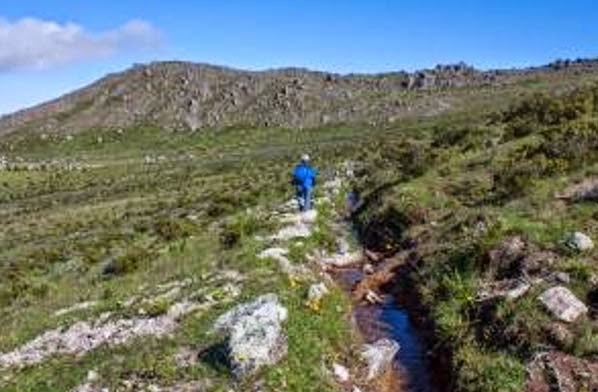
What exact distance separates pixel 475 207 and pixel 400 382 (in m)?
14.1

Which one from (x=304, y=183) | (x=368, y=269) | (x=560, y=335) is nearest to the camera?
(x=560, y=335)

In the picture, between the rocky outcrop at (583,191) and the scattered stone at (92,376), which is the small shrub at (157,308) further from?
the rocky outcrop at (583,191)

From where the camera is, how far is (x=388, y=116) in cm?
15900

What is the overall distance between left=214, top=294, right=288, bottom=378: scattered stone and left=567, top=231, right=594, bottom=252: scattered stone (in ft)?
27.4

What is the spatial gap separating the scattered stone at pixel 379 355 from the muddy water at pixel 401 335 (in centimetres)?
26

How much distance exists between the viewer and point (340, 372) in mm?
22641

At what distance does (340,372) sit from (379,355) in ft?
4.96

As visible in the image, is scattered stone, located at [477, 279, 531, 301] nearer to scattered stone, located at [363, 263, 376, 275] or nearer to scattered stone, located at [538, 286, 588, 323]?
scattered stone, located at [538, 286, 588, 323]

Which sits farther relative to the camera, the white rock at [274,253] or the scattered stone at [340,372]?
the white rock at [274,253]

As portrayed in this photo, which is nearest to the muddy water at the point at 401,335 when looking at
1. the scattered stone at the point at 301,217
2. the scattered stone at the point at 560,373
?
the scattered stone at the point at 560,373

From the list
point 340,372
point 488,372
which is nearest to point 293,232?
point 340,372

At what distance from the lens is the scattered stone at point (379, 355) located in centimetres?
2327

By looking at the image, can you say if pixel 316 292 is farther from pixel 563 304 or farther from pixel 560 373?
pixel 560 373

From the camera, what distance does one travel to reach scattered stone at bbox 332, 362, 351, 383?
73.6 feet
